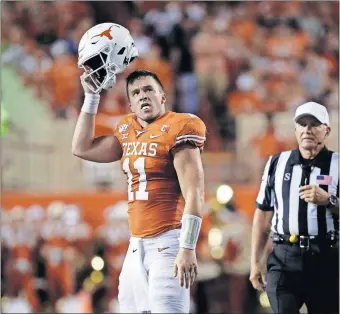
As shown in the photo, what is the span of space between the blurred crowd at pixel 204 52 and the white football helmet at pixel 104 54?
6.56 m

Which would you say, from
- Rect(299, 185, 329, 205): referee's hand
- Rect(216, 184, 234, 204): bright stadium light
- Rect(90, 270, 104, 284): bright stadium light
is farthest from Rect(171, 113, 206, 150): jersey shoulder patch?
Rect(90, 270, 104, 284): bright stadium light

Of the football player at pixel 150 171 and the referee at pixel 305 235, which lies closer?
the football player at pixel 150 171

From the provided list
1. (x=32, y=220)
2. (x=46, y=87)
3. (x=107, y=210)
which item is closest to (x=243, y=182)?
(x=107, y=210)

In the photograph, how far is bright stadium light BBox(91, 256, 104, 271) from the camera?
9.25m

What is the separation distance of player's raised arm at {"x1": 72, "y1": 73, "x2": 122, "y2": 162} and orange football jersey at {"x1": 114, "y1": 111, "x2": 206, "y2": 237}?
175mm

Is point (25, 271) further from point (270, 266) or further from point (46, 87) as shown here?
point (270, 266)

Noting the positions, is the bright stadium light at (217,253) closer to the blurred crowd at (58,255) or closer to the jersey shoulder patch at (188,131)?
the blurred crowd at (58,255)

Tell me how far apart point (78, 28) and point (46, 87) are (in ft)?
3.70

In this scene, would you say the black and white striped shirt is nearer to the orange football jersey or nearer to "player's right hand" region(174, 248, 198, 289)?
the orange football jersey

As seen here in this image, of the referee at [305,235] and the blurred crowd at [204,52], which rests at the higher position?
the blurred crowd at [204,52]

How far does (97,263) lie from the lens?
945cm

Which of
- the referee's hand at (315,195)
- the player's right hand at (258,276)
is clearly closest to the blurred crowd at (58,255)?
the player's right hand at (258,276)

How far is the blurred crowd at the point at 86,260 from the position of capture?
909 cm

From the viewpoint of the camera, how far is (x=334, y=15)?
42.1 ft
